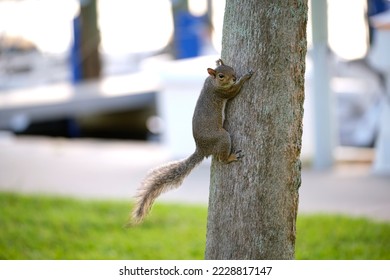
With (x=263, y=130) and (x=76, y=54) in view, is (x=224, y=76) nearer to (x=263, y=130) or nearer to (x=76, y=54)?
(x=263, y=130)

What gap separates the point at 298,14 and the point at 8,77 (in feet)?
33.4

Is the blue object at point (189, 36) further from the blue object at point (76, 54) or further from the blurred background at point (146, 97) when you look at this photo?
the blue object at point (76, 54)

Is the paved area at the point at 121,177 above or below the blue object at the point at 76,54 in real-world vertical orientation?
below

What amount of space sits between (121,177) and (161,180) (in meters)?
3.24

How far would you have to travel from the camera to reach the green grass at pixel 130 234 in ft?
12.5

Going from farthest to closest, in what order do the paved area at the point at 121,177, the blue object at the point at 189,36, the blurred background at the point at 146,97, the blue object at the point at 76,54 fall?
1. the blue object at the point at 76,54
2. the blue object at the point at 189,36
3. the blurred background at the point at 146,97
4. the paved area at the point at 121,177

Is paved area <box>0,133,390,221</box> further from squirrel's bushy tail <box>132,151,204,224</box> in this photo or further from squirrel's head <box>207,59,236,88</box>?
squirrel's head <box>207,59,236,88</box>

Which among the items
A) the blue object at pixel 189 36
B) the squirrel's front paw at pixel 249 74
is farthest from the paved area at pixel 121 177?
the squirrel's front paw at pixel 249 74

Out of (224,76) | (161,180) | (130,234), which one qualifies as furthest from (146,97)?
(224,76)

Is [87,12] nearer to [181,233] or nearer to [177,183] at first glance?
[181,233]

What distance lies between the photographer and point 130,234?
4230mm

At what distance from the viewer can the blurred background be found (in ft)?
17.6

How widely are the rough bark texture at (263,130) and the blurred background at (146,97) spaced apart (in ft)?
6.54
